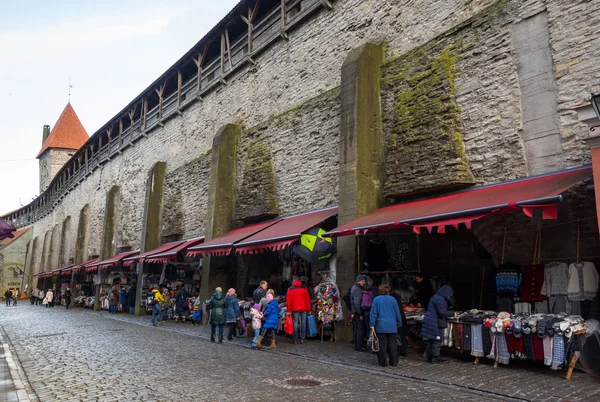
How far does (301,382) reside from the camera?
6.42 metres

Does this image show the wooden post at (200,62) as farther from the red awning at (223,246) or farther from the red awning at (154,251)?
the red awning at (223,246)

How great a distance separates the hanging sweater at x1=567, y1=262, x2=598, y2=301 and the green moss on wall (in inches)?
99.3

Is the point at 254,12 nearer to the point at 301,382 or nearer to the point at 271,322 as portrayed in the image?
the point at 271,322

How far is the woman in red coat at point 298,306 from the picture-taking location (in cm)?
1061

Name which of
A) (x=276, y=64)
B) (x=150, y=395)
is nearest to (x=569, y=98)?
(x=150, y=395)

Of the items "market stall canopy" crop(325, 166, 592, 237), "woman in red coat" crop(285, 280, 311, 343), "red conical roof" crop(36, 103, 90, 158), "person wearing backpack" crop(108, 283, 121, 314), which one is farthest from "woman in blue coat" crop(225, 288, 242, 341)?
"red conical roof" crop(36, 103, 90, 158)

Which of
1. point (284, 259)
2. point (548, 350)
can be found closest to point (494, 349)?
point (548, 350)

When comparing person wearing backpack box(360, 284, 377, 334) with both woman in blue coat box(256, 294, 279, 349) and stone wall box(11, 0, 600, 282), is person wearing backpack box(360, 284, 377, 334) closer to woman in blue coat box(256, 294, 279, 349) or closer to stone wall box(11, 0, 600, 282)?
woman in blue coat box(256, 294, 279, 349)

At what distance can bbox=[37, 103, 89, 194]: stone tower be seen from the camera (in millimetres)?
61875

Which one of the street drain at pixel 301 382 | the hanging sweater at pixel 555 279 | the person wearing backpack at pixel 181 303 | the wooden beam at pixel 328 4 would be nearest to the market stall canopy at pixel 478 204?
the hanging sweater at pixel 555 279

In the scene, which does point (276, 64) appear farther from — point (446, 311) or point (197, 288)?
point (446, 311)

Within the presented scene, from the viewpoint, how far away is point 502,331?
7.09 metres

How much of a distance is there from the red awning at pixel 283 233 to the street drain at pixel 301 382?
4.11 metres

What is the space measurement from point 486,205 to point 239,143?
11068 millimetres
